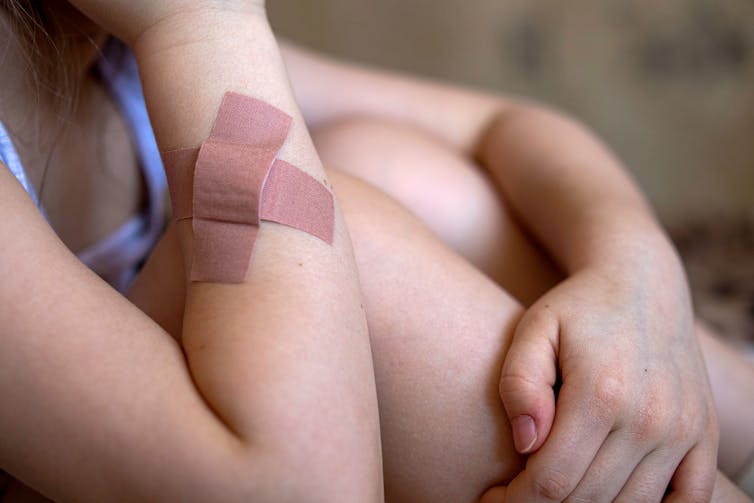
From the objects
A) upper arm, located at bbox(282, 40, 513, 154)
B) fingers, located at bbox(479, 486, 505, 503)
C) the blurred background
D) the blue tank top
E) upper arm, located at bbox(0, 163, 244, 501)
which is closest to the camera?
upper arm, located at bbox(0, 163, 244, 501)

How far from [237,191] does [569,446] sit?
314mm

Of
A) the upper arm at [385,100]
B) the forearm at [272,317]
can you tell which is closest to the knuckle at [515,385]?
the forearm at [272,317]

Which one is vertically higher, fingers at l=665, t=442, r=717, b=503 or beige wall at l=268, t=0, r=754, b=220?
beige wall at l=268, t=0, r=754, b=220

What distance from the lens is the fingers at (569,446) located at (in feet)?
1.86

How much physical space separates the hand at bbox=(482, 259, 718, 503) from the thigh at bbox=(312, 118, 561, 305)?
0.17 metres

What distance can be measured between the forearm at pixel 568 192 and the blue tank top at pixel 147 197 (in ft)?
1.41

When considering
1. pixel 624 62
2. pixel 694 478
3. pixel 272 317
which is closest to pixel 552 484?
pixel 694 478

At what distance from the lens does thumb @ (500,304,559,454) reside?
1.88 ft

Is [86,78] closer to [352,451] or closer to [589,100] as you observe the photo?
[352,451]

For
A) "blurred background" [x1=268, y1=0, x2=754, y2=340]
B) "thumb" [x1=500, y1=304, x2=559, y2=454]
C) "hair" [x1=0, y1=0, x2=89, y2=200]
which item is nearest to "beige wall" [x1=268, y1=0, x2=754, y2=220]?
"blurred background" [x1=268, y1=0, x2=754, y2=340]

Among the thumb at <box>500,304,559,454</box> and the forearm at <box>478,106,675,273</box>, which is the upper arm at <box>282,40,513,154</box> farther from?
the thumb at <box>500,304,559,454</box>

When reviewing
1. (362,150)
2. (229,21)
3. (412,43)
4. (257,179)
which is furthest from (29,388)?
(412,43)

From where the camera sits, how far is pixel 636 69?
149 cm

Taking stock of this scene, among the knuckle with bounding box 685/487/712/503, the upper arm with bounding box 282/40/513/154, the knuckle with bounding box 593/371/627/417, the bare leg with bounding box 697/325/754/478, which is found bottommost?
the bare leg with bounding box 697/325/754/478
